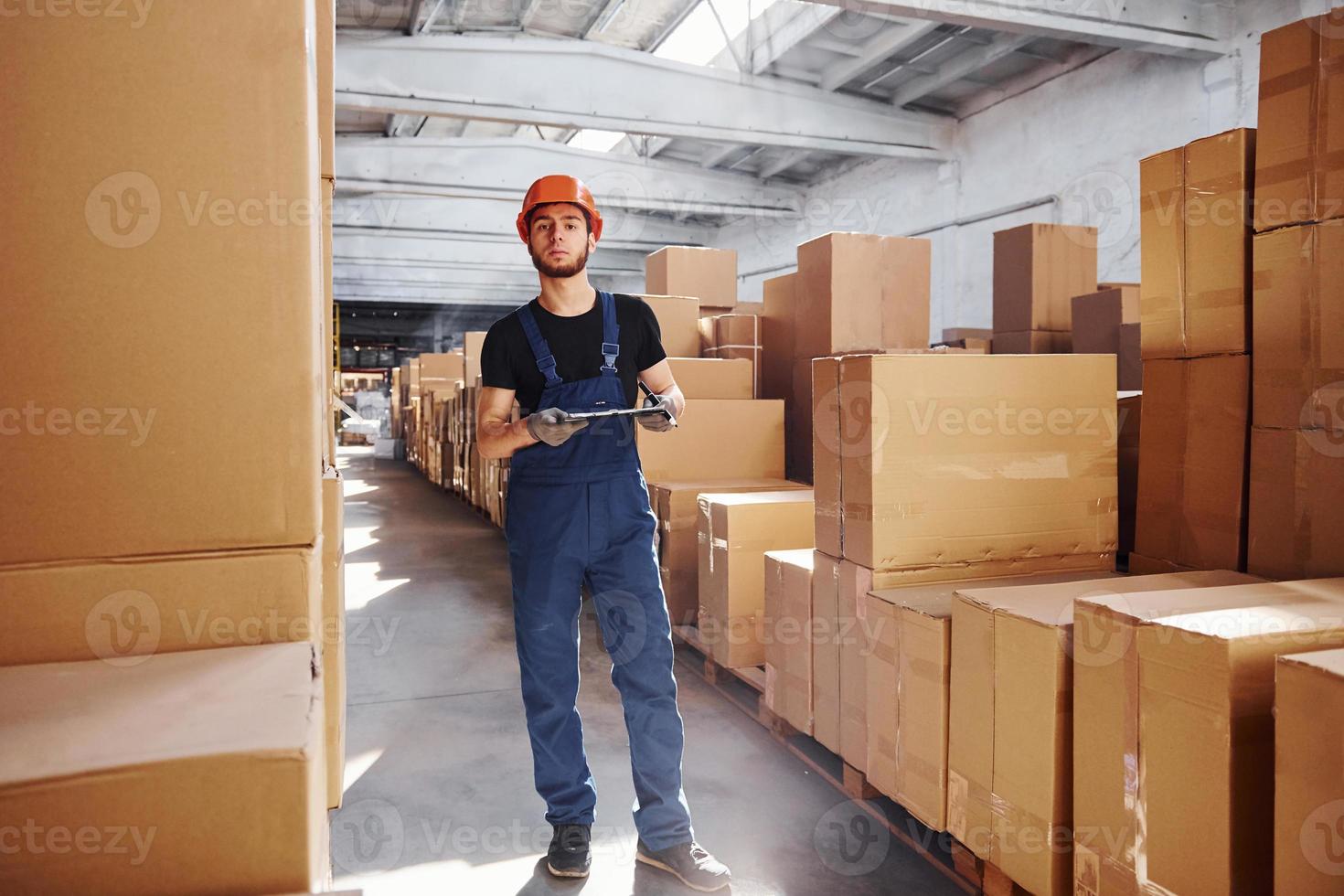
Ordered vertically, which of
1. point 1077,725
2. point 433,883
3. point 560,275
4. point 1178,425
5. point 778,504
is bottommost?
point 433,883

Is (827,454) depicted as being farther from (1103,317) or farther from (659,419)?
(1103,317)

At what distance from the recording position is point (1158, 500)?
2400mm

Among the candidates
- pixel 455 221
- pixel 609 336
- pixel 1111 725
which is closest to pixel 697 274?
pixel 609 336

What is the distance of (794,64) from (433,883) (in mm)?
7632

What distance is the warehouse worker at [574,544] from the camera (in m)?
2.15

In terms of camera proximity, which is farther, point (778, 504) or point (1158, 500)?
point (778, 504)

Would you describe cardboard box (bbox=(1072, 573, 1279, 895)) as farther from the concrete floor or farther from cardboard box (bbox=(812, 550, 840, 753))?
cardboard box (bbox=(812, 550, 840, 753))

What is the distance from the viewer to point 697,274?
5.85m

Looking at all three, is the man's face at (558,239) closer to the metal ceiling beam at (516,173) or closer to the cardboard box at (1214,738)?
the cardboard box at (1214,738)

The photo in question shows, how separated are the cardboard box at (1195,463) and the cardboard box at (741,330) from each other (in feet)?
9.51

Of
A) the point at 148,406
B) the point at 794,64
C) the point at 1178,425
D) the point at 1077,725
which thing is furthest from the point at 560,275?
the point at 794,64

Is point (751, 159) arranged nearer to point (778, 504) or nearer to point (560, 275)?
point (778, 504)

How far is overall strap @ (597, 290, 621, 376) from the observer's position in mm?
2213

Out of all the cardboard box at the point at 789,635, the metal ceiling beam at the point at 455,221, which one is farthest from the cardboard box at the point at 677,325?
the metal ceiling beam at the point at 455,221
